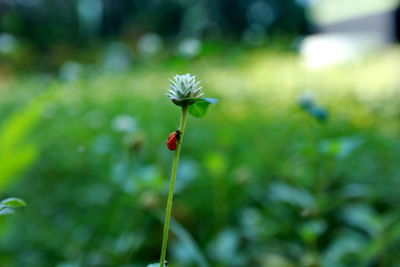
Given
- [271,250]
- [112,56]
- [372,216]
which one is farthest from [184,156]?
[112,56]

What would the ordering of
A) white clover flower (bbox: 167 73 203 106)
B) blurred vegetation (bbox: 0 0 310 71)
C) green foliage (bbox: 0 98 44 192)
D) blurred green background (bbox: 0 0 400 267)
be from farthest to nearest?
blurred vegetation (bbox: 0 0 310 71), blurred green background (bbox: 0 0 400 267), green foliage (bbox: 0 98 44 192), white clover flower (bbox: 167 73 203 106)

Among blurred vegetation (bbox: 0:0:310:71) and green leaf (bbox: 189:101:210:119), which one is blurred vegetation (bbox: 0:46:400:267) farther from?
blurred vegetation (bbox: 0:0:310:71)

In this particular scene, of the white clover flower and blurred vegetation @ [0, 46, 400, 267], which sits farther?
blurred vegetation @ [0, 46, 400, 267]

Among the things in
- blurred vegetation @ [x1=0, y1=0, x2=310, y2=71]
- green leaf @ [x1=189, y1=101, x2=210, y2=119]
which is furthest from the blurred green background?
blurred vegetation @ [x1=0, y1=0, x2=310, y2=71]

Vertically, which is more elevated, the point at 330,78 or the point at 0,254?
the point at 330,78

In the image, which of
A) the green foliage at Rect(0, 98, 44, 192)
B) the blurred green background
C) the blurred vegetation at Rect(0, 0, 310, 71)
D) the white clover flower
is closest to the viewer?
the white clover flower

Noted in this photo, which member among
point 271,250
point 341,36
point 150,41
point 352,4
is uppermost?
point 352,4

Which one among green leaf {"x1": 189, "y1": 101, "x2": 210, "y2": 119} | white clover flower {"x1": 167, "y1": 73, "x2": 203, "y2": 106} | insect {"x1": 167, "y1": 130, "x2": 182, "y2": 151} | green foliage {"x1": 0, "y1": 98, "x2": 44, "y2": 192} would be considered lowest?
insect {"x1": 167, "y1": 130, "x2": 182, "y2": 151}

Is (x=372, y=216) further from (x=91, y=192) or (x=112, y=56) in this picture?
(x=112, y=56)

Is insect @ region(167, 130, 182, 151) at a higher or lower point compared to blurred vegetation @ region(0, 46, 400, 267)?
lower
